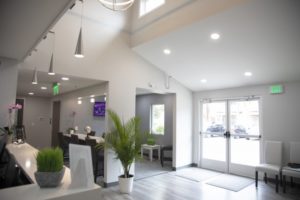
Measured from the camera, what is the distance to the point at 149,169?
6.23m

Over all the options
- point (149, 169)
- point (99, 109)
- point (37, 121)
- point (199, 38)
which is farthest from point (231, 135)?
point (37, 121)

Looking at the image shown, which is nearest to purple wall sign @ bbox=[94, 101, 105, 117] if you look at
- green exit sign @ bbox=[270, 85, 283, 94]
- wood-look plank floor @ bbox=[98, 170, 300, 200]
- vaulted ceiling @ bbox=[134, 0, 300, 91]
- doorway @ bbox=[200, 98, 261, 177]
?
vaulted ceiling @ bbox=[134, 0, 300, 91]

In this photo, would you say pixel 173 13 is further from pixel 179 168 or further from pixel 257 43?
pixel 179 168

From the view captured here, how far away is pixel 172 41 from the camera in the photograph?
14.5 ft

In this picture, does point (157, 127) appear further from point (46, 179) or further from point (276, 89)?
point (46, 179)

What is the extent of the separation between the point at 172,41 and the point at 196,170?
3.85 metres

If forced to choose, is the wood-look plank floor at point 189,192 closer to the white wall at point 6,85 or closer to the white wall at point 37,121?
the white wall at point 6,85

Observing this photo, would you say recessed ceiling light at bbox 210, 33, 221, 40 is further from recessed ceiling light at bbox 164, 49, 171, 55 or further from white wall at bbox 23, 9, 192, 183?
white wall at bbox 23, 9, 192, 183

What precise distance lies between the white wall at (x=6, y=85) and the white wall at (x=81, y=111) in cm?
190

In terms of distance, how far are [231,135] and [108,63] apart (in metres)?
3.90

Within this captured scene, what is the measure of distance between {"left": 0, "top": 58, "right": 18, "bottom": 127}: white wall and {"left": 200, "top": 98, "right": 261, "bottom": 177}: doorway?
16.8 ft

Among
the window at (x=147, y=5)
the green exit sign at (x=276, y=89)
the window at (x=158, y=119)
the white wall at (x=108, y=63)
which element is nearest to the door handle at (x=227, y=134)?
the green exit sign at (x=276, y=89)

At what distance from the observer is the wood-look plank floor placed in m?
4.07

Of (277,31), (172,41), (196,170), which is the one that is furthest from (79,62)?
(196,170)
